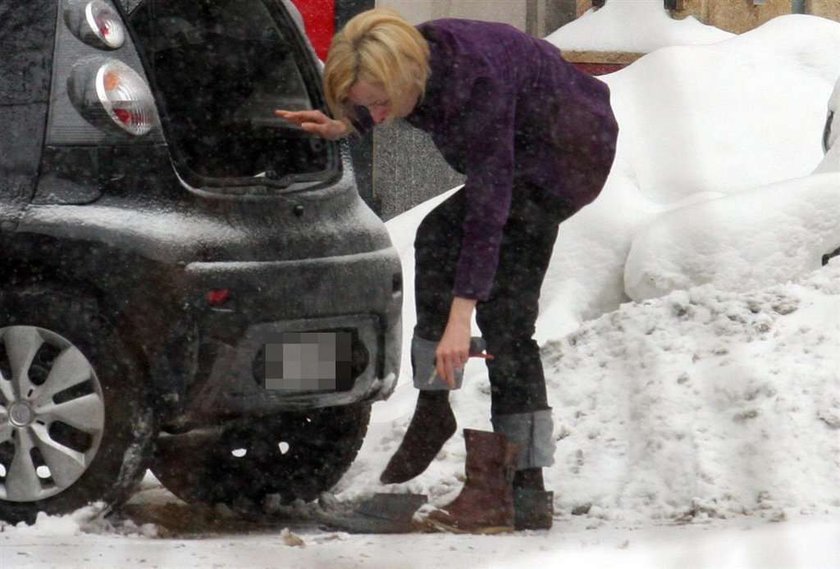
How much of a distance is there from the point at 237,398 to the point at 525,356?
0.82 metres

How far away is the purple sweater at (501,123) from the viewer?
4453 millimetres

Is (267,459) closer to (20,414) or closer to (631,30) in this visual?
(20,414)

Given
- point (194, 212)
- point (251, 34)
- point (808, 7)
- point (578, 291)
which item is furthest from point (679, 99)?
point (194, 212)

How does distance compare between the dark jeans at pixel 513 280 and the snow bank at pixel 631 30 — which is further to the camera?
the snow bank at pixel 631 30

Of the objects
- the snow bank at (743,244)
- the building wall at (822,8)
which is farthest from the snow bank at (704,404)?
the building wall at (822,8)

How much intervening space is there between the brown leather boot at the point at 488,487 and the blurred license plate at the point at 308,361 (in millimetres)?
408

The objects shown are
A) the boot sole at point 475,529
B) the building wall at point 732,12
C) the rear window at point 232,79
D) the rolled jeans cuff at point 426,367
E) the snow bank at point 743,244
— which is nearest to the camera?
the boot sole at point 475,529

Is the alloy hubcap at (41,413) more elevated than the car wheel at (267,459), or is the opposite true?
the alloy hubcap at (41,413)

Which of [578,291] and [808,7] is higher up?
[578,291]

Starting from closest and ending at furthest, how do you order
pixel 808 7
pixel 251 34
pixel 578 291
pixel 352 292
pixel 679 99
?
pixel 352 292 < pixel 251 34 < pixel 578 291 < pixel 679 99 < pixel 808 7

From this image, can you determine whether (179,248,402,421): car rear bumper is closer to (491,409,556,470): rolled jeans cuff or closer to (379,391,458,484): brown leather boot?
(379,391,458,484): brown leather boot

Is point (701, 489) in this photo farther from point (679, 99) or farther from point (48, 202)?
point (679, 99)

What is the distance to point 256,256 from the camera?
4.46 meters

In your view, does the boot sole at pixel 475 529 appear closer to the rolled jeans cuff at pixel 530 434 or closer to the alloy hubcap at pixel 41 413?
the rolled jeans cuff at pixel 530 434
